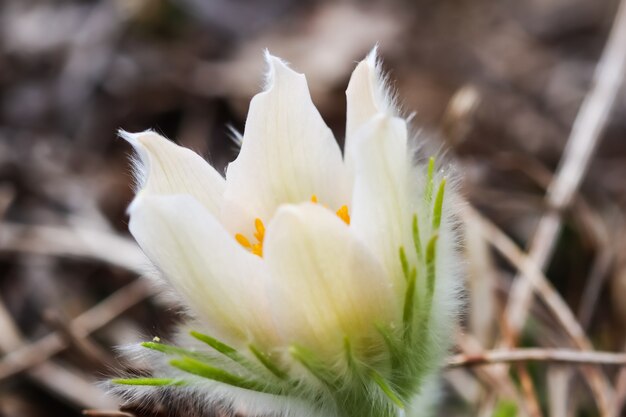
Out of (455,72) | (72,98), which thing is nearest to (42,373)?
(72,98)

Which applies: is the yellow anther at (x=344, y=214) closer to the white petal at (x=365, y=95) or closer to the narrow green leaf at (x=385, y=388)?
the white petal at (x=365, y=95)

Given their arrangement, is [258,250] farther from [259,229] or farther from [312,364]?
[312,364]

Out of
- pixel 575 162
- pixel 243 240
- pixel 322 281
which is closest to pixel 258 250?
pixel 243 240

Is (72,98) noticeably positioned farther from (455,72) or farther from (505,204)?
(505,204)

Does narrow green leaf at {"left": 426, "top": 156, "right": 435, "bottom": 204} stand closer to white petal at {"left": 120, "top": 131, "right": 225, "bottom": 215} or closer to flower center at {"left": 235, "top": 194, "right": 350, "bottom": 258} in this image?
flower center at {"left": 235, "top": 194, "right": 350, "bottom": 258}

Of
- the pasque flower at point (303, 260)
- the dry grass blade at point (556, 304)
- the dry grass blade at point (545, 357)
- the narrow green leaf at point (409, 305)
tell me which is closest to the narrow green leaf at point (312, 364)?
the pasque flower at point (303, 260)

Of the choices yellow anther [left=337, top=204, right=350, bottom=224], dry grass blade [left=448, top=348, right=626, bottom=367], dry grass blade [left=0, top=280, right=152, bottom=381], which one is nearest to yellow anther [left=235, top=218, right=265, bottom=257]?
yellow anther [left=337, top=204, right=350, bottom=224]
